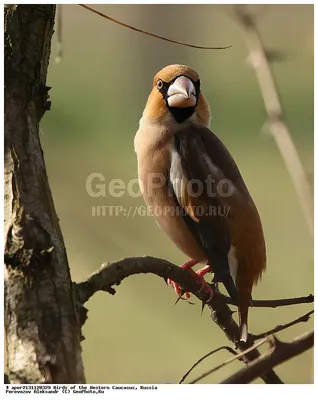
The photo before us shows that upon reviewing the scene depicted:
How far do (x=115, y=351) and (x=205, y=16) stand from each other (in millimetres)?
1573

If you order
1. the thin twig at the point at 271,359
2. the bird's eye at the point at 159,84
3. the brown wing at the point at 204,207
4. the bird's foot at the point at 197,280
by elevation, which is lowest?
the thin twig at the point at 271,359

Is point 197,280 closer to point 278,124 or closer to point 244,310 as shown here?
point 244,310

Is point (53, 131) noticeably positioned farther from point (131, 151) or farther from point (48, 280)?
point (48, 280)

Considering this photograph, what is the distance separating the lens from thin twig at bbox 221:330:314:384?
1.50 meters

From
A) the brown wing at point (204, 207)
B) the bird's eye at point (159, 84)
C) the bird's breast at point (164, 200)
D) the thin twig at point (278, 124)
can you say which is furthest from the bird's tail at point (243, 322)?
the bird's eye at point (159, 84)

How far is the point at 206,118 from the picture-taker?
2920mm

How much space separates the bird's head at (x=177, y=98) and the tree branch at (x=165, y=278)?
83 centimetres

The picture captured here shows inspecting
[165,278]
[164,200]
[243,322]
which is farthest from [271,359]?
[164,200]

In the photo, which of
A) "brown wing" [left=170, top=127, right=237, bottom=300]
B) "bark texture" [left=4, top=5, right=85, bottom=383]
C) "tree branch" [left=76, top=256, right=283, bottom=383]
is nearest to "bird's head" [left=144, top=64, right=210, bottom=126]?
"brown wing" [left=170, top=127, right=237, bottom=300]

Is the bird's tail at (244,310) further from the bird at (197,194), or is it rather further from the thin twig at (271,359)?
the thin twig at (271,359)

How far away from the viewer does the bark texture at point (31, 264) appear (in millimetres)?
1509

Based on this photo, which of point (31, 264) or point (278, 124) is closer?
point (31, 264)

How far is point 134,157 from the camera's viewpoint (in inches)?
116

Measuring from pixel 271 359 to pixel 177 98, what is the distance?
147 centimetres
